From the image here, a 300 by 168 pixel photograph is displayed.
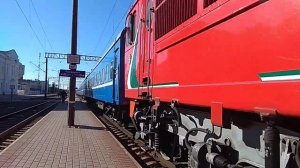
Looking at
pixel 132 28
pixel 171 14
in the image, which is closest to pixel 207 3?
pixel 171 14

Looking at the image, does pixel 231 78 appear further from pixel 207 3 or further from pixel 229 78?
pixel 207 3

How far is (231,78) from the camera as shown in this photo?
425cm

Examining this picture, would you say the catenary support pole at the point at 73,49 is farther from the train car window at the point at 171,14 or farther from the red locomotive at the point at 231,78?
the train car window at the point at 171,14

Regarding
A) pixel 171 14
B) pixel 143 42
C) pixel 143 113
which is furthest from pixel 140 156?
pixel 171 14

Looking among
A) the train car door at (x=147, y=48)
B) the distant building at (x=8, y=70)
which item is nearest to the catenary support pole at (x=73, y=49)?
the train car door at (x=147, y=48)

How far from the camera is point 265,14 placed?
3.63 metres

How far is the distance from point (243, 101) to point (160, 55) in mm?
3534

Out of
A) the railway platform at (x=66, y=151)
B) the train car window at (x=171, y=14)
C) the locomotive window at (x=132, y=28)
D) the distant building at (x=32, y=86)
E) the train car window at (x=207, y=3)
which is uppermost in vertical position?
the distant building at (x=32, y=86)

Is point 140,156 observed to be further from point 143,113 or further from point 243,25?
point 243,25

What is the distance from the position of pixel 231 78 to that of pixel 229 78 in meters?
0.05

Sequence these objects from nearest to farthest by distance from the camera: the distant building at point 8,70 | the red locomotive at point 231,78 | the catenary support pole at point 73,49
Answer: the red locomotive at point 231,78 < the catenary support pole at point 73,49 < the distant building at point 8,70

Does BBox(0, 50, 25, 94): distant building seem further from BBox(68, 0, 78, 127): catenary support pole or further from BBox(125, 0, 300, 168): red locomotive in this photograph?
BBox(125, 0, 300, 168): red locomotive

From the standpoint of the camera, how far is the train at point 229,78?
3359 millimetres

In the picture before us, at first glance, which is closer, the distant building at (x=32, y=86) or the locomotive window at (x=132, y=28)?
the locomotive window at (x=132, y=28)
